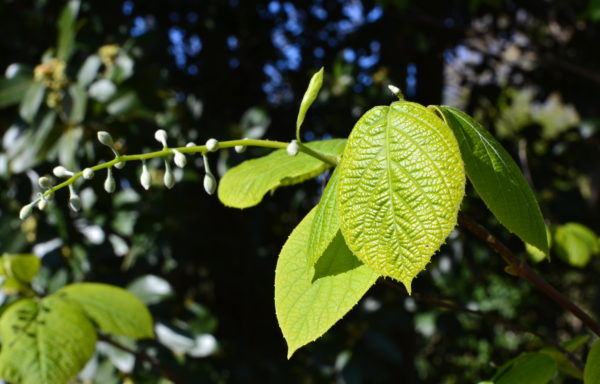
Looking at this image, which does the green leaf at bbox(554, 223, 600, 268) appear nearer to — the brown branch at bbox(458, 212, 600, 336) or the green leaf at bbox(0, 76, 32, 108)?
the brown branch at bbox(458, 212, 600, 336)

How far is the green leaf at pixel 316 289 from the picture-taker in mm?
546

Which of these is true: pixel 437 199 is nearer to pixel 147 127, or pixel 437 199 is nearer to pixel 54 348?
pixel 54 348

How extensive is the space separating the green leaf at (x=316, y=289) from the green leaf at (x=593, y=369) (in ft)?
0.74

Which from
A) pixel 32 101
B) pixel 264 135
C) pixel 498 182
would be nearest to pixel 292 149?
pixel 498 182

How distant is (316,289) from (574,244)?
36.2 inches

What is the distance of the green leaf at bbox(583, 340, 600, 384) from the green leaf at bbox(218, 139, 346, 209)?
31cm

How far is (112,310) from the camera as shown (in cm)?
96

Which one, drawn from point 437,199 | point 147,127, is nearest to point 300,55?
point 147,127

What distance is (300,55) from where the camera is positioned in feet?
9.82

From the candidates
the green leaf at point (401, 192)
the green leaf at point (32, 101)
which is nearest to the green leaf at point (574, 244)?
the green leaf at point (401, 192)

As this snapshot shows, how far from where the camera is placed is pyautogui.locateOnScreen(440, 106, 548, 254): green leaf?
528 mm

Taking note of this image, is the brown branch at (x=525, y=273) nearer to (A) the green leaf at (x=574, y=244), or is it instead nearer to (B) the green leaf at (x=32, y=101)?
(A) the green leaf at (x=574, y=244)

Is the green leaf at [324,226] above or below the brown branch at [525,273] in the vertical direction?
above

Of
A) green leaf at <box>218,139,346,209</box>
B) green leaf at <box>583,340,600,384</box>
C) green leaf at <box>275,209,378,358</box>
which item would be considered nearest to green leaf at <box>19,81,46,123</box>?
green leaf at <box>218,139,346,209</box>
